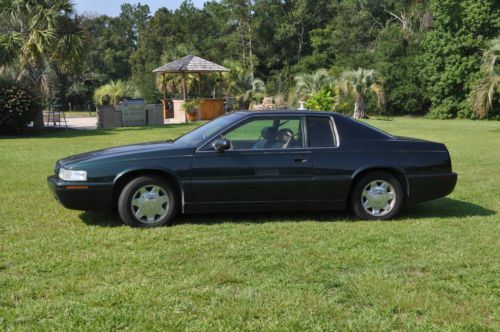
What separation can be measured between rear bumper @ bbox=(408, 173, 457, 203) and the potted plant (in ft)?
82.2

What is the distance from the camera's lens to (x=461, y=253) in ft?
17.3

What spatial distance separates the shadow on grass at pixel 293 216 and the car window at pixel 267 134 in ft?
3.04

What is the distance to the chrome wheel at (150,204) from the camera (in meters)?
6.25

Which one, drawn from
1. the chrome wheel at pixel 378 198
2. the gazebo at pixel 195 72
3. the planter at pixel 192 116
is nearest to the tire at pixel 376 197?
the chrome wheel at pixel 378 198

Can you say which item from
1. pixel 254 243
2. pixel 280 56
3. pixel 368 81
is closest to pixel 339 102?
pixel 368 81

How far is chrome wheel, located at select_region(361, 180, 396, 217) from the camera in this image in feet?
22.1

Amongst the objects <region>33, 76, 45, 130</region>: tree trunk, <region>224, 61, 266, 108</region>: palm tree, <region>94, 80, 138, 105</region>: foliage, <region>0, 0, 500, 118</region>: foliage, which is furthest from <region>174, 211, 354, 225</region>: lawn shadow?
<region>94, 80, 138, 105</region>: foliage

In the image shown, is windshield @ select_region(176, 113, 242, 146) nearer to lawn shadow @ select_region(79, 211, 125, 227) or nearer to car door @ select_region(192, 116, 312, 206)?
car door @ select_region(192, 116, 312, 206)

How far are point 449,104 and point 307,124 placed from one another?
128 feet

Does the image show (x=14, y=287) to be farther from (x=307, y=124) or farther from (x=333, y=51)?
(x=333, y=51)

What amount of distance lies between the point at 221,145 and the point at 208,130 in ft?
2.15

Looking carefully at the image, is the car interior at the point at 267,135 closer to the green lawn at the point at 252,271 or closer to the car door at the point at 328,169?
the car door at the point at 328,169

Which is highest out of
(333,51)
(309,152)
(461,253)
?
(333,51)

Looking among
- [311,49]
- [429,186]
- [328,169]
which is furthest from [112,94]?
[429,186]
